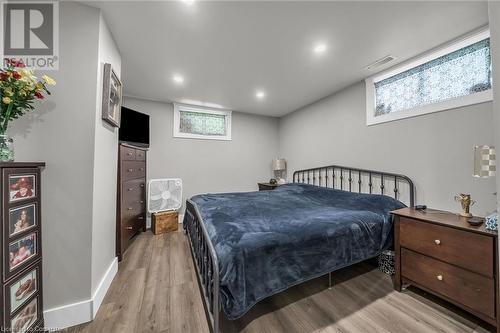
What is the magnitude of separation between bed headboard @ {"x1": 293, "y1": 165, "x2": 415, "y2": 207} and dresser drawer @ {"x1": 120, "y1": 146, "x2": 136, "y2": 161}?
124 inches

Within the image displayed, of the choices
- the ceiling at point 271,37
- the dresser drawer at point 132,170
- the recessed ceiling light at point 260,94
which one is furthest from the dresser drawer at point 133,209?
the recessed ceiling light at point 260,94

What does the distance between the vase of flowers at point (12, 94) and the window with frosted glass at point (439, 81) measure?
3.51 m

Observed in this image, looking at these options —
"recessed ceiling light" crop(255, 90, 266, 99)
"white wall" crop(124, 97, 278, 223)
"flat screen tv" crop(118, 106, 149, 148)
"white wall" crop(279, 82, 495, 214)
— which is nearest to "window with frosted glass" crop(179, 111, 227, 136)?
"white wall" crop(124, 97, 278, 223)

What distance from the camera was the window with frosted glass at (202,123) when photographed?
157 inches

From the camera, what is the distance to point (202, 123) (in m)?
4.16

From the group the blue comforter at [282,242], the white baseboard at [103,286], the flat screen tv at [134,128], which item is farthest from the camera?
the flat screen tv at [134,128]

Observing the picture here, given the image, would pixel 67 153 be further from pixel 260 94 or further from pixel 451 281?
pixel 451 281

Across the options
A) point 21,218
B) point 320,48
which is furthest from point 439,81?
point 21,218

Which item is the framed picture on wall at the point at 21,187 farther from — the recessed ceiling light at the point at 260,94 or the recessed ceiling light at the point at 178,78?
the recessed ceiling light at the point at 260,94

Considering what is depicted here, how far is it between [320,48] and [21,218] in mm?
2878

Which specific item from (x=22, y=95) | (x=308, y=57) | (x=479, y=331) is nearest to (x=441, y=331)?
(x=479, y=331)

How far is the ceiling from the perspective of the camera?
5.12ft

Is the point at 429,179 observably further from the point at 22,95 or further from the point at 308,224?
the point at 22,95

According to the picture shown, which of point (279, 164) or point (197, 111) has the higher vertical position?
point (197, 111)
